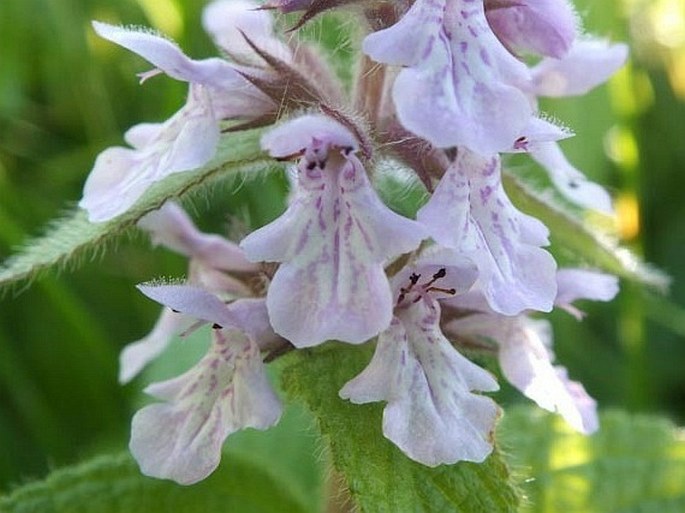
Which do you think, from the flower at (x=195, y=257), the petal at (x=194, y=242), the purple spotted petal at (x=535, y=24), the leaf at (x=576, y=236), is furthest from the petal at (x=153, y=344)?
the purple spotted petal at (x=535, y=24)

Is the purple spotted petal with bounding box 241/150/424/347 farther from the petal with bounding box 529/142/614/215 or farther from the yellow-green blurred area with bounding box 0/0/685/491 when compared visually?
the yellow-green blurred area with bounding box 0/0/685/491

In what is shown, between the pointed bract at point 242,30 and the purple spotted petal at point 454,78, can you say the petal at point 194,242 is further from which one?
the purple spotted petal at point 454,78

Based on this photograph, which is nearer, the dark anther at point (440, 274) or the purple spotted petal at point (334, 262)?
the purple spotted petal at point (334, 262)

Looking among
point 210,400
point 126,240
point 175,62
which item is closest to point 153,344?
point 210,400

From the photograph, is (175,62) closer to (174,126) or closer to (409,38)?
(174,126)

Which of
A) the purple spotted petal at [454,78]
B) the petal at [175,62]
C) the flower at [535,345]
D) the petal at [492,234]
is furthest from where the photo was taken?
the flower at [535,345]

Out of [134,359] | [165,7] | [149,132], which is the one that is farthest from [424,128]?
[165,7]

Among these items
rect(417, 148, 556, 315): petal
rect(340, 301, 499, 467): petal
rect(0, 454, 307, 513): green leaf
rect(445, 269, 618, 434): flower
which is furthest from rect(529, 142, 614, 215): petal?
rect(0, 454, 307, 513): green leaf
